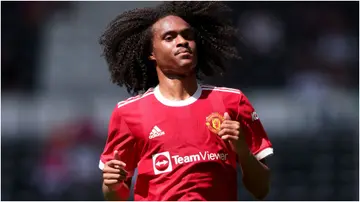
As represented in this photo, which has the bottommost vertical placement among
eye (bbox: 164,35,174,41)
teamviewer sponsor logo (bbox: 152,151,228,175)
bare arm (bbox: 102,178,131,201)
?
bare arm (bbox: 102,178,131,201)

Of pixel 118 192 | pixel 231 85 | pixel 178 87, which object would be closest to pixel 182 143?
pixel 178 87

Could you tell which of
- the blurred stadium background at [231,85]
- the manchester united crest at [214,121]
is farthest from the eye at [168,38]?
the blurred stadium background at [231,85]

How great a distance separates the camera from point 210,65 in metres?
4.71

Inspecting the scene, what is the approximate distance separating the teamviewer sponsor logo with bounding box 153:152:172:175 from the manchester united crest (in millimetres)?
232

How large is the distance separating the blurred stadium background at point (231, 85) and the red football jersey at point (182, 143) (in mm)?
5781

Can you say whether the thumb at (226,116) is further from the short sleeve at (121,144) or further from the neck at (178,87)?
the short sleeve at (121,144)

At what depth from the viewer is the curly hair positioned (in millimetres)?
4641

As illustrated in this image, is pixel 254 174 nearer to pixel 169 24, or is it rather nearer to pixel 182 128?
pixel 182 128

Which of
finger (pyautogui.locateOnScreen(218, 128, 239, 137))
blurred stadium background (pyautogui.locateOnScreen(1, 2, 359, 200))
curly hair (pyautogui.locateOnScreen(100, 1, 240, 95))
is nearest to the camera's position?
finger (pyautogui.locateOnScreen(218, 128, 239, 137))

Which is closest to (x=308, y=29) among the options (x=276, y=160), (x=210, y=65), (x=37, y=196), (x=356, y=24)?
(x=356, y=24)

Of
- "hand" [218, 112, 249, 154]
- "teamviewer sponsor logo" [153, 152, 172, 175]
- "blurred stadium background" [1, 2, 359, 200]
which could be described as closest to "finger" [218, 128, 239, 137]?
"hand" [218, 112, 249, 154]

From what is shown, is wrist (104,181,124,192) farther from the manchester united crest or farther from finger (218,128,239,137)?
finger (218,128,239,137)

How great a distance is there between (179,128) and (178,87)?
22 centimetres

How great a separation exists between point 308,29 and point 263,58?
2.63 feet
